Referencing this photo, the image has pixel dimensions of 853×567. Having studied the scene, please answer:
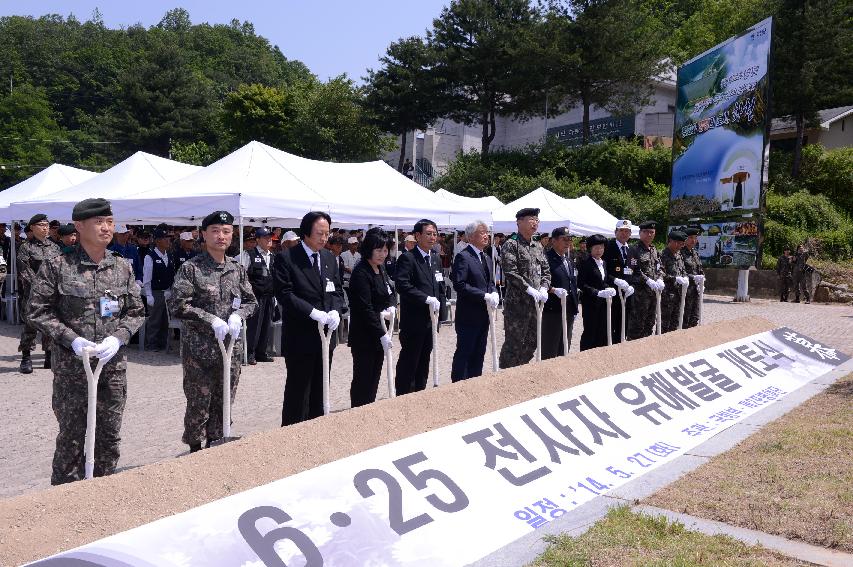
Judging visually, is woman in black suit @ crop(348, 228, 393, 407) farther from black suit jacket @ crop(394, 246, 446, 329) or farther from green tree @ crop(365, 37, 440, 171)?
green tree @ crop(365, 37, 440, 171)

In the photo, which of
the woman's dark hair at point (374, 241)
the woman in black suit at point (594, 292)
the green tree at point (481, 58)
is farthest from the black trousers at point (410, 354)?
the green tree at point (481, 58)

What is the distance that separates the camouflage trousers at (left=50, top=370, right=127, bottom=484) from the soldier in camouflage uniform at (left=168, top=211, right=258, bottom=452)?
83 centimetres

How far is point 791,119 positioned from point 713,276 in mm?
12210

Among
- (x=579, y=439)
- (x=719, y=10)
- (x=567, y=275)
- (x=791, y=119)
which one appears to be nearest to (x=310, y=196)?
(x=567, y=275)

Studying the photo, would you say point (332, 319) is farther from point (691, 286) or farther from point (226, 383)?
point (691, 286)

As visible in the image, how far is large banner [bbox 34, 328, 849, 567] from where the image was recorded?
3.00 m

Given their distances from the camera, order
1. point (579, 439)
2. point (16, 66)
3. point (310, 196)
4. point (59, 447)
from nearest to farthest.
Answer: point (59, 447), point (579, 439), point (310, 196), point (16, 66)

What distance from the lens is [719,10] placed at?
176 ft

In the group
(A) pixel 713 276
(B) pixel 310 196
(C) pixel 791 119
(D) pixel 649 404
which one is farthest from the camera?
(C) pixel 791 119

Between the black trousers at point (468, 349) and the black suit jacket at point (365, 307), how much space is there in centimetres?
129

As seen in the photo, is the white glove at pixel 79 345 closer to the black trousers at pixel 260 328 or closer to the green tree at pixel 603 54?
the black trousers at pixel 260 328

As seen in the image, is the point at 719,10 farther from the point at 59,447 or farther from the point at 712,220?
the point at 59,447

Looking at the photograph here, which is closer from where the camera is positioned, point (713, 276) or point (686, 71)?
point (686, 71)

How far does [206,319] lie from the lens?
518 centimetres
